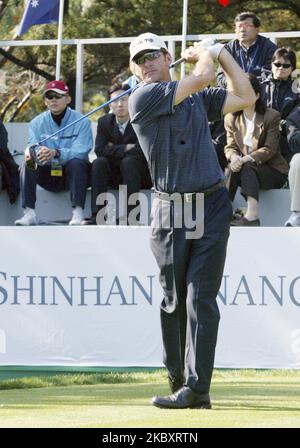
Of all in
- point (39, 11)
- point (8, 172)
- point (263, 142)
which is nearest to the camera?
point (263, 142)

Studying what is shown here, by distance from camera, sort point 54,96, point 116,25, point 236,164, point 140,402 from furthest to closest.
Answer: point 116,25
point 54,96
point 236,164
point 140,402

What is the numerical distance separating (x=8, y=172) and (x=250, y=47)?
275 cm

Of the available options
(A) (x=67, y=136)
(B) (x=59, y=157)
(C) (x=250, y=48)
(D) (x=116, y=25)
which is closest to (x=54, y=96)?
(A) (x=67, y=136)

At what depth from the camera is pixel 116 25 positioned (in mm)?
17859

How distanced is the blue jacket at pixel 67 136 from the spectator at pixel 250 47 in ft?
4.81

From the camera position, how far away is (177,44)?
50.8ft

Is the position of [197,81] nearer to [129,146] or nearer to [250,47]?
[129,146]

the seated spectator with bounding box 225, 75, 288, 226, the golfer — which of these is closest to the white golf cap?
the golfer

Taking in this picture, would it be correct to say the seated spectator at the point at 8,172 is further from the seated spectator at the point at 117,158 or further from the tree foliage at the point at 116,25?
the tree foliage at the point at 116,25

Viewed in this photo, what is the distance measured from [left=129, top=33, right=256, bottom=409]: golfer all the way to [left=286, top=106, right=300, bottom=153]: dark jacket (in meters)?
4.34

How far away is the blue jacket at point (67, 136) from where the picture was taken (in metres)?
11.8

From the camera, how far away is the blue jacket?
11766 millimetres

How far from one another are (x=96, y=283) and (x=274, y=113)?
2.46 m

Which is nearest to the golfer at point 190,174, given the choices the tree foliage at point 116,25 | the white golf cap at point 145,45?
the white golf cap at point 145,45
